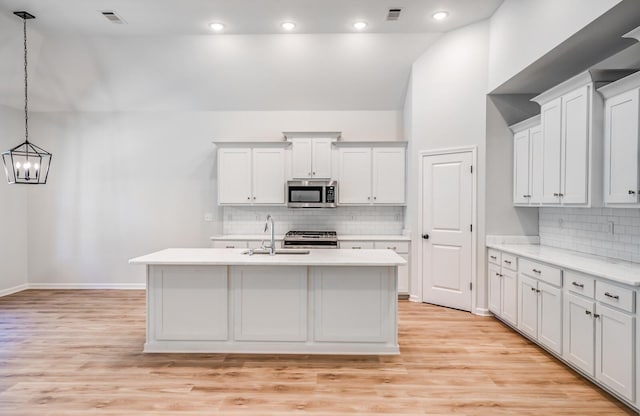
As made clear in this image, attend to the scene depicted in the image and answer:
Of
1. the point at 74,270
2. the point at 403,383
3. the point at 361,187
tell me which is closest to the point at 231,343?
the point at 403,383

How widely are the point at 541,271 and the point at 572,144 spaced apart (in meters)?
1.21

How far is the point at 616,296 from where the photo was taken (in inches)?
104

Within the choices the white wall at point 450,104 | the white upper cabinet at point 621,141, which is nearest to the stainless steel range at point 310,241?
the white wall at point 450,104

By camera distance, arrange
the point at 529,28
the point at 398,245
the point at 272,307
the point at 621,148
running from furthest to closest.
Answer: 1. the point at 398,245
2. the point at 529,28
3. the point at 272,307
4. the point at 621,148

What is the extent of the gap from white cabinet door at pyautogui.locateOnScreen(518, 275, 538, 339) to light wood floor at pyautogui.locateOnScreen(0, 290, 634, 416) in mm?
176

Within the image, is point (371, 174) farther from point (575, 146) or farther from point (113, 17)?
point (113, 17)

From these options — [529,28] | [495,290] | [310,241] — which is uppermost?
[529,28]

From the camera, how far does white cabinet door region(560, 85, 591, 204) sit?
10.8 feet

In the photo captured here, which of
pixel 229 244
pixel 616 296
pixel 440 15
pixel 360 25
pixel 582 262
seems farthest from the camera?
pixel 229 244

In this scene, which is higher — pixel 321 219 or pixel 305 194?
pixel 305 194

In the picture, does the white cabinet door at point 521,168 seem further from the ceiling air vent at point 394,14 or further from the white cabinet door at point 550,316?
the ceiling air vent at point 394,14

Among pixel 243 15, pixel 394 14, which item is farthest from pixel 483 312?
pixel 243 15

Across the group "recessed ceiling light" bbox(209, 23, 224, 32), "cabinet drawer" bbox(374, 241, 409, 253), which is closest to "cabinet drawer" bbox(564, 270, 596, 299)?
"cabinet drawer" bbox(374, 241, 409, 253)

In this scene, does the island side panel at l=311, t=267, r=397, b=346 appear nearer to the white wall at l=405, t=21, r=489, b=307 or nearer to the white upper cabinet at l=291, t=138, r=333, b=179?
→ the white wall at l=405, t=21, r=489, b=307
